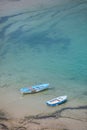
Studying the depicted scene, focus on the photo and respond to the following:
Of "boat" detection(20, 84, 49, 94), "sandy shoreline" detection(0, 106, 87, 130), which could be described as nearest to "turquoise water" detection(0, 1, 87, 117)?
"boat" detection(20, 84, 49, 94)

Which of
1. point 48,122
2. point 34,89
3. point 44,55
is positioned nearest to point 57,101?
point 48,122

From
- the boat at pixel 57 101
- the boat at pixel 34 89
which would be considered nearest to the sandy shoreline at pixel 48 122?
the boat at pixel 57 101

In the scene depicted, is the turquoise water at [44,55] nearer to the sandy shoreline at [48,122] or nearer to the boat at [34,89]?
the boat at [34,89]

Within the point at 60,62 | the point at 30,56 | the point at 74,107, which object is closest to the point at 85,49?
the point at 60,62

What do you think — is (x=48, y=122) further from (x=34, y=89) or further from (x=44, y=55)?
(x=44, y=55)

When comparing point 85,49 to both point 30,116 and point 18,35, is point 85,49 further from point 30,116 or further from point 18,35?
point 30,116
